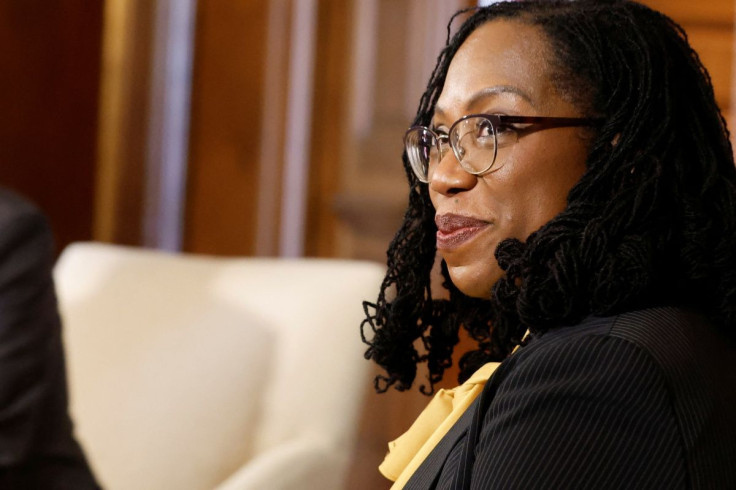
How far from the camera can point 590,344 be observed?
2.42ft

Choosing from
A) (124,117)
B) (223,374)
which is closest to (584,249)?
(223,374)

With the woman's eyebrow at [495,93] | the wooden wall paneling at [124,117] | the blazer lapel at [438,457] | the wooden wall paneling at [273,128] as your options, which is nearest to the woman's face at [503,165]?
the woman's eyebrow at [495,93]

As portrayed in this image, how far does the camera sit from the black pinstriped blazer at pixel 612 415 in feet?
2.29

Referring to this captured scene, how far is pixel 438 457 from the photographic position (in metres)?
0.91

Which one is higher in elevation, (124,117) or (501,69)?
(501,69)

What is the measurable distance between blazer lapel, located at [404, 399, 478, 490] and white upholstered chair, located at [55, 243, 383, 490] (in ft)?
2.04

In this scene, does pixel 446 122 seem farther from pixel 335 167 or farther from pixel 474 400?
pixel 335 167

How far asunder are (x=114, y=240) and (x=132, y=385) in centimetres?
126

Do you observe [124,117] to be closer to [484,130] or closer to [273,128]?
[273,128]

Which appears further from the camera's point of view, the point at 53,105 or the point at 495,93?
the point at 53,105

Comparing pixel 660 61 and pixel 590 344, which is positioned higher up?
pixel 660 61

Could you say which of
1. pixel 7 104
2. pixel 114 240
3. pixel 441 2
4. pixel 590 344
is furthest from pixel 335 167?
pixel 590 344

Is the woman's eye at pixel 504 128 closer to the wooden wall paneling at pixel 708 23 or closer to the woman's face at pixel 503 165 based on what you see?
the woman's face at pixel 503 165

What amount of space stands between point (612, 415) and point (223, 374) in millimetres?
1086
